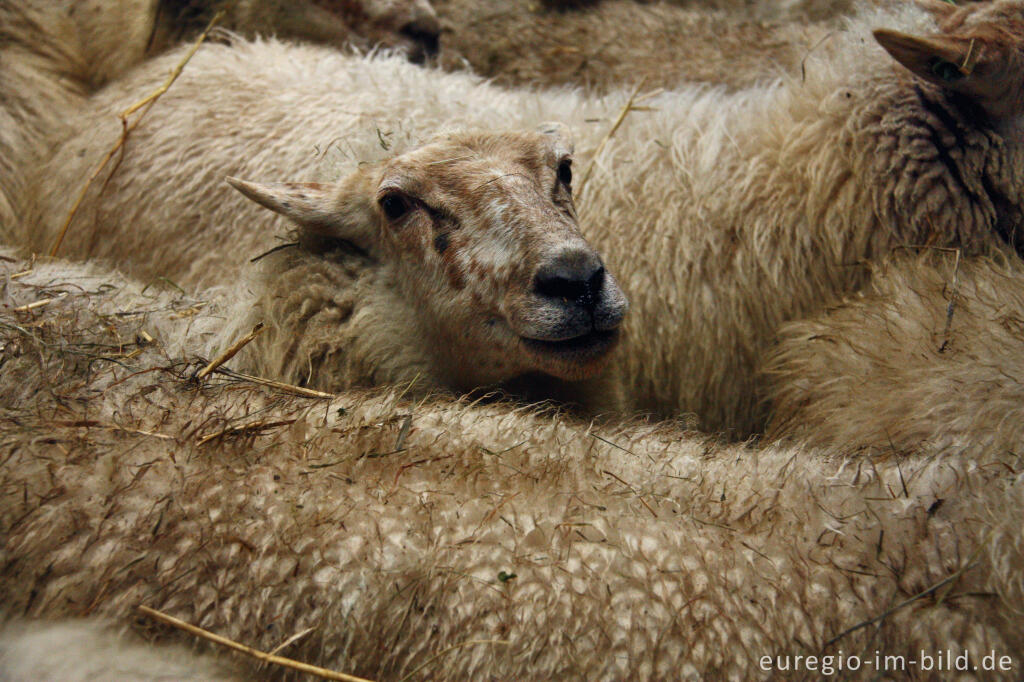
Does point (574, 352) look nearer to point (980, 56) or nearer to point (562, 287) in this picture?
point (562, 287)

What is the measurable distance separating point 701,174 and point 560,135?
630 mm

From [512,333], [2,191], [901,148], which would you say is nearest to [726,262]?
[901,148]

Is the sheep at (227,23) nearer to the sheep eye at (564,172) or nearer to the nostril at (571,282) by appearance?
the sheep eye at (564,172)

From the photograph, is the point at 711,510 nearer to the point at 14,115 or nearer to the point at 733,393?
the point at 733,393

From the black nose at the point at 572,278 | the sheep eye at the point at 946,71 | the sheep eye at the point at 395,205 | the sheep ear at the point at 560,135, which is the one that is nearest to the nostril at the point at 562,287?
the black nose at the point at 572,278

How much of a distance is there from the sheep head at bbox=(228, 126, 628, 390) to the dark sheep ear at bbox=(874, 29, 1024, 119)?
107cm

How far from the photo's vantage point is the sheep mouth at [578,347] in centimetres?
234

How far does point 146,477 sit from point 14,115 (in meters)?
2.42

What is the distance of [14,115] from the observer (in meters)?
3.68

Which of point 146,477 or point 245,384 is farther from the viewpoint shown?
point 245,384

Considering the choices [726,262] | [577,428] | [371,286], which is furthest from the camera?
[726,262]

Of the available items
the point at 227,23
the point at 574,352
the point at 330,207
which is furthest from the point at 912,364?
the point at 227,23

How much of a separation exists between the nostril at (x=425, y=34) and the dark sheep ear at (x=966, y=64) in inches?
83.1

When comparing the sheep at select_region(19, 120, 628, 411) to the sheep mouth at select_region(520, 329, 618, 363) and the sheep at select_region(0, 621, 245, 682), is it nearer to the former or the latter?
the sheep mouth at select_region(520, 329, 618, 363)
